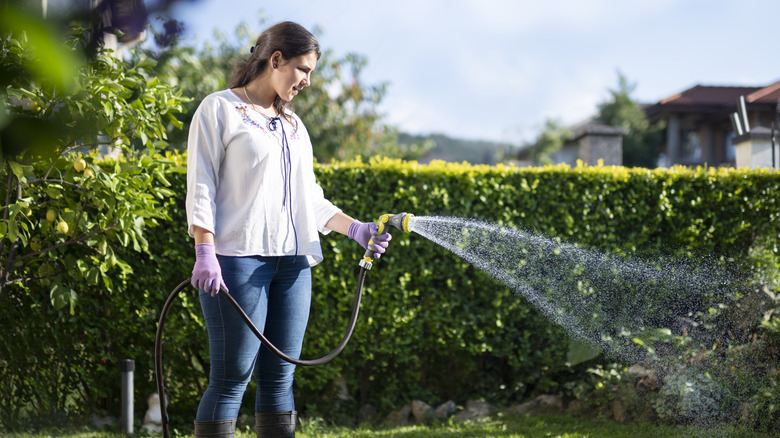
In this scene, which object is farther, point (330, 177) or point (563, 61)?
point (563, 61)

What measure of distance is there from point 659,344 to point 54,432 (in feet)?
11.5

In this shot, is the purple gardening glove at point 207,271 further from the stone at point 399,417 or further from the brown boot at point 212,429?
the stone at point 399,417

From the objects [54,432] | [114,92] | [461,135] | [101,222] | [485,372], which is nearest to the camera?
[114,92]

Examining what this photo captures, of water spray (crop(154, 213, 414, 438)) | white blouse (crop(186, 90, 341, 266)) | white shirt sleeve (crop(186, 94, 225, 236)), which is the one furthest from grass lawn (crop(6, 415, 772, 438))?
white shirt sleeve (crop(186, 94, 225, 236))

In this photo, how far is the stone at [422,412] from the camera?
14.4ft

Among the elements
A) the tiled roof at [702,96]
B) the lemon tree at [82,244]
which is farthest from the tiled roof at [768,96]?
the tiled roof at [702,96]

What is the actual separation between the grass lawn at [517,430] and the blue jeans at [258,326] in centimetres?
177

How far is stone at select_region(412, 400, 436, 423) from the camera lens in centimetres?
438

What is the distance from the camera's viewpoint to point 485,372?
4.66m

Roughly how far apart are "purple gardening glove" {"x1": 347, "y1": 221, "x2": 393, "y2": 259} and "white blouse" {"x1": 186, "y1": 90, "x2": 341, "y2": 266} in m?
0.24

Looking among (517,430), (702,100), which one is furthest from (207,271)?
(702,100)

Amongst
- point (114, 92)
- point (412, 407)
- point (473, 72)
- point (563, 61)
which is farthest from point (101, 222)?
point (473, 72)

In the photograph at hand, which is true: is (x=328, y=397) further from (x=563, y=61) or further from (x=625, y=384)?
(x=563, y=61)

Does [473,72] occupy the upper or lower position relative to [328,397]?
upper
